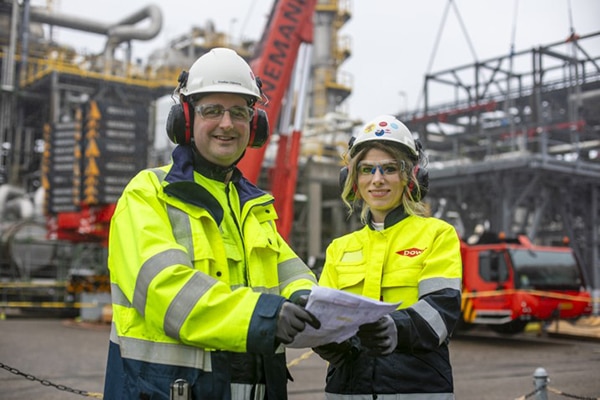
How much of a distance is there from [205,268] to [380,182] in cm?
116

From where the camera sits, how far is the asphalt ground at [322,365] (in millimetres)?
8375

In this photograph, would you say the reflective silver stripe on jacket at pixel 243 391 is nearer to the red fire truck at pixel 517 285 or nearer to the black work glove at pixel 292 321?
the black work glove at pixel 292 321

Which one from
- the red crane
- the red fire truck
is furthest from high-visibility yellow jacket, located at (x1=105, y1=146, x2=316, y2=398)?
the red fire truck

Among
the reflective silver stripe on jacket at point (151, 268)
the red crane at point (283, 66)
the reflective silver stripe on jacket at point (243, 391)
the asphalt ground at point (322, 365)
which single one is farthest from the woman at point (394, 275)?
the red crane at point (283, 66)

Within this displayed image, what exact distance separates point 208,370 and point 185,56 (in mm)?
40538

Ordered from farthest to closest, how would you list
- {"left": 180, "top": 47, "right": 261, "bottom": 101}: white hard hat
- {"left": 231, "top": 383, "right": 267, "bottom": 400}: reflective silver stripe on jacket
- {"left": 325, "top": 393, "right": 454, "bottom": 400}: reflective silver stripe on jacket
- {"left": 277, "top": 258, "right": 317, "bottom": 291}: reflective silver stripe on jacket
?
{"left": 325, "top": 393, "right": 454, "bottom": 400}: reflective silver stripe on jacket, {"left": 277, "top": 258, "right": 317, "bottom": 291}: reflective silver stripe on jacket, {"left": 180, "top": 47, "right": 261, "bottom": 101}: white hard hat, {"left": 231, "top": 383, "right": 267, "bottom": 400}: reflective silver stripe on jacket

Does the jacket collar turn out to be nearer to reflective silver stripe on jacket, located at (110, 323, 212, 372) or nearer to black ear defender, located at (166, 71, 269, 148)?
black ear defender, located at (166, 71, 269, 148)

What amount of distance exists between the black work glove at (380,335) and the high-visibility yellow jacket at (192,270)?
32 cm

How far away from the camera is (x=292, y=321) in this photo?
2.16m

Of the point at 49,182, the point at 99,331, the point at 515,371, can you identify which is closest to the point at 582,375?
the point at 515,371

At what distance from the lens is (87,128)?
23922 mm

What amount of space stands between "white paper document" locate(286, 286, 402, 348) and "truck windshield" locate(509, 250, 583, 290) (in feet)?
41.3

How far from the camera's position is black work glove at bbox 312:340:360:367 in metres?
2.68

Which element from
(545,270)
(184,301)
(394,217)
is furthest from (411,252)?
(545,270)
